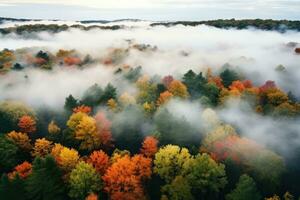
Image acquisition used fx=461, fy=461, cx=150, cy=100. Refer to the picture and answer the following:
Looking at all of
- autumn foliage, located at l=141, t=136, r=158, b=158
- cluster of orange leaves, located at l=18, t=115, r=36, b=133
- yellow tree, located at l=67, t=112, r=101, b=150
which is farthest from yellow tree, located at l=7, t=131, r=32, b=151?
autumn foliage, located at l=141, t=136, r=158, b=158

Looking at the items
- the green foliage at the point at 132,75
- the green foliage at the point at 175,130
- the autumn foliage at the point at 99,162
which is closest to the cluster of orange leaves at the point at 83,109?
the green foliage at the point at 175,130

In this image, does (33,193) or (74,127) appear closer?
(33,193)

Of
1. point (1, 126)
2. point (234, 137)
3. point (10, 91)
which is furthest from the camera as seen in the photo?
point (10, 91)

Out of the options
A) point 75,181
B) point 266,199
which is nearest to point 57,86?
point 75,181

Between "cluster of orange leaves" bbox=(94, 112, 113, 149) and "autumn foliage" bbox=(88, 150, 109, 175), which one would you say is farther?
"cluster of orange leaves" bbox=(94, 112, 113, 149)

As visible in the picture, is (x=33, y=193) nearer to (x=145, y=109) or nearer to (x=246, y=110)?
(x=145, y=109)

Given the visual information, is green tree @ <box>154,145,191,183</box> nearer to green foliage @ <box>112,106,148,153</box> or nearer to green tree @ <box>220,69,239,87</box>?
green foliage @ <box>112,106,148,153</box>

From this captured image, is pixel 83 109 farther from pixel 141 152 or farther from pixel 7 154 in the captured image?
pixel 7 154
